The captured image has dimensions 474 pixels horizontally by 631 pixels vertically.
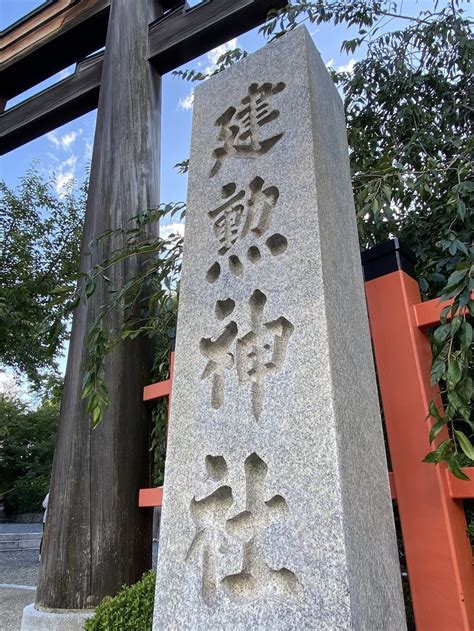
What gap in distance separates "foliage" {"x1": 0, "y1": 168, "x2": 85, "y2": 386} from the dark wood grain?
3762 millimetres

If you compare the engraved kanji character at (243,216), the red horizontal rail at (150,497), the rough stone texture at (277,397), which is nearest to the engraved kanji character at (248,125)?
the rough stone texture at (277,397)

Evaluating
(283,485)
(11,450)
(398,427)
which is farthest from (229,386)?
(11,450)

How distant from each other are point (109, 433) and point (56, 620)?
2.85 feet

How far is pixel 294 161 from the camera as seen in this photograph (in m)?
1.83

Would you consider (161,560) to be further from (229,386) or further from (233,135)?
(233,135)

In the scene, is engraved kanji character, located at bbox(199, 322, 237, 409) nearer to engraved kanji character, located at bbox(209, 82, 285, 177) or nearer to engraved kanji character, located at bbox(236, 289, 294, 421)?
engraved kanji character, located at bbox(236, 289, 294, 421)

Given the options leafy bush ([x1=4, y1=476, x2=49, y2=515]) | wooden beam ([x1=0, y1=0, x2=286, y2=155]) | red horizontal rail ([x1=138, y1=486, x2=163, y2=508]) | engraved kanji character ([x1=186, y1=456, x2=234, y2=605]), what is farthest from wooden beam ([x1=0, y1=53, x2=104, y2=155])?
leafy bush ([x1=4, y1=476, x2=49, y2=515])

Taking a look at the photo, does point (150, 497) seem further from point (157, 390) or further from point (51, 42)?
point (51, 42)

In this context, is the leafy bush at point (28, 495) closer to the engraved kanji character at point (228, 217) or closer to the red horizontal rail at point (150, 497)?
the red horizontal rail at point (150, 497)

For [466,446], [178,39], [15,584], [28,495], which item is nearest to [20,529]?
[28,495]

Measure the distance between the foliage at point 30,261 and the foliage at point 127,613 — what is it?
500cm

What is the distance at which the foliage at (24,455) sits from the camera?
1498cm

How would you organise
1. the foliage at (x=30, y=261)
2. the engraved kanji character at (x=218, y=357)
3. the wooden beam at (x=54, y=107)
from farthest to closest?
the foliage at (x=30, y=261)
the wooden beam at (x=54, y=107)
the engraved kanji character at (x=218, y=357)

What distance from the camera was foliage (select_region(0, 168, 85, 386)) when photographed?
691 centimetres
